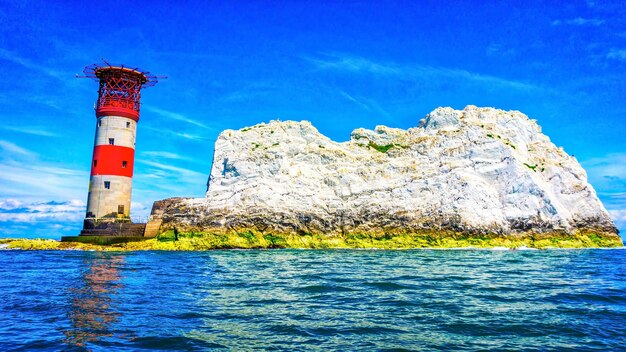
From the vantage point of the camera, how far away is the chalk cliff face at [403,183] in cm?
5100

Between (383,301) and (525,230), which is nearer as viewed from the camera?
(383,301)

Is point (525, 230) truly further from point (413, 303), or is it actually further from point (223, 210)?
point (413, 303)

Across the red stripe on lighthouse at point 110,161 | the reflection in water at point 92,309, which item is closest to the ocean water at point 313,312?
the reflection in water at point 92,309

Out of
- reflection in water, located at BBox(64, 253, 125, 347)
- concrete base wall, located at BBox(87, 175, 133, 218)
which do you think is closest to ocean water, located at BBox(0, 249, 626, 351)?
reflection in water, located at BBox(64, 253, 125, 347)

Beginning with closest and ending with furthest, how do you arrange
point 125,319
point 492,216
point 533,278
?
point 125,319 < point 533,278 < point 492,216

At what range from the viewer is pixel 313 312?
12711 millimetres

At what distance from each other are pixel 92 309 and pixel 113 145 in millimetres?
43876

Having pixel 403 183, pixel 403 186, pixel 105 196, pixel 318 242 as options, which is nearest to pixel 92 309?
pixel 318 242

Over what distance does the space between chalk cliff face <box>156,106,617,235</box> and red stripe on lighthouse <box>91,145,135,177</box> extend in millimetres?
6826

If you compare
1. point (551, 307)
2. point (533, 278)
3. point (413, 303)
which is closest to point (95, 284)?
point (413, 303)

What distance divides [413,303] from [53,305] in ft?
36.8

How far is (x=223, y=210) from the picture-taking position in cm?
5134

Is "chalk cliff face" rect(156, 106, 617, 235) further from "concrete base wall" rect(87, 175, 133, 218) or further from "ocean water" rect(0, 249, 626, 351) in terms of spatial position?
"ocean water" rect(0, 249, 626, 351)

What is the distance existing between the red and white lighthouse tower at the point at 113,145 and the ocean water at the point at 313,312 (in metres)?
31.3
